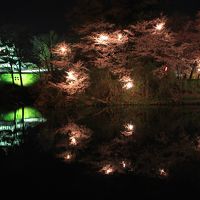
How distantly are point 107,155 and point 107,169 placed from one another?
1.94m

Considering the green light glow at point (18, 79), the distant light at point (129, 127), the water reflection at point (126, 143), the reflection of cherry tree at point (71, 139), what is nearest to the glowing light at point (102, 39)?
the water reflection at point (126, 143)

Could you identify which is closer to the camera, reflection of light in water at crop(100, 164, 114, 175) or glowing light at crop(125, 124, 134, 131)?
reflection of light in water at crop(100, 164, 114, 175)

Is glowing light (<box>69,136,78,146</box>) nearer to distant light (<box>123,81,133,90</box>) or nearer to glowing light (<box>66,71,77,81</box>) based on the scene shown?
glowing light (<box>66,71,77,81</box>)

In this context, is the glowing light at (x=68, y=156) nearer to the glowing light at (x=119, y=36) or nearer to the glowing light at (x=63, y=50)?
the glowing light at (x=119, y=36)

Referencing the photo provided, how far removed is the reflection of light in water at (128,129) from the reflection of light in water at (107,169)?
5152 millimetres

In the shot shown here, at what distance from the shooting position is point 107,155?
41.1 feet

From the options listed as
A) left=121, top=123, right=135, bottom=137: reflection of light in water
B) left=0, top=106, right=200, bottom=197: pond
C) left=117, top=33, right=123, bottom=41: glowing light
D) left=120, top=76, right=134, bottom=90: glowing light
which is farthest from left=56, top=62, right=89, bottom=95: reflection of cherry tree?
left=121, top=123, right=135, bottom=137: reflection of light in water

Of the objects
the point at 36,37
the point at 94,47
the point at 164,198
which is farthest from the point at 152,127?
the point at 36,37

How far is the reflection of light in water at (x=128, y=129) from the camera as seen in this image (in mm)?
16516

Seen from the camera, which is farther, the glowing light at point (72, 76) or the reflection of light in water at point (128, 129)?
the glowing light at point (72, 76)

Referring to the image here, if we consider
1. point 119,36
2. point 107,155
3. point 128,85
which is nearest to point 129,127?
point 107,155

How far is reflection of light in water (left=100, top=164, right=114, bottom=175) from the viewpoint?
33.6 ft

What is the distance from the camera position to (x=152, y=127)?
59.1 feet

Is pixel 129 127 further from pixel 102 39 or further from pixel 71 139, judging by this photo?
pixel 102 39
